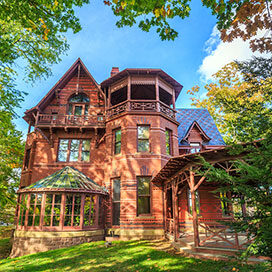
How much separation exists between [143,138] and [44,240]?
901 cm

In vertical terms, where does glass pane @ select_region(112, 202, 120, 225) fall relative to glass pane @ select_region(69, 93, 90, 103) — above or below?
below

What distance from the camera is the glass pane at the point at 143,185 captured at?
1381cm

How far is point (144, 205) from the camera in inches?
535

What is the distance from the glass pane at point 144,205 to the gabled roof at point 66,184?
2638 mm

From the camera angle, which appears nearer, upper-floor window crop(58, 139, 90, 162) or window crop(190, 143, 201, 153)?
upper-floor window crop(58, 139, 90, 162)

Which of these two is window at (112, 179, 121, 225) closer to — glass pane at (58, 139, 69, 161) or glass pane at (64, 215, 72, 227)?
glass pane at (64, 215, 72, 227)

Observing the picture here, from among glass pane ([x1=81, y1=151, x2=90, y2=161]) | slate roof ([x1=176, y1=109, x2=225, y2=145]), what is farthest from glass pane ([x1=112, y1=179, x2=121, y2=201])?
slate roof ([x1=176, y1=109, x2=225, y2=145])

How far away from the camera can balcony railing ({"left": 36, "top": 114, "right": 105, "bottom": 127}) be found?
16828mm

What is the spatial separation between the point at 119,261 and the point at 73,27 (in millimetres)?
9114

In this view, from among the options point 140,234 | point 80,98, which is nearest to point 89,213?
point 140,234

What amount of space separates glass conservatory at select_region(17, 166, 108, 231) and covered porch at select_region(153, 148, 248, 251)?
15.5 feet

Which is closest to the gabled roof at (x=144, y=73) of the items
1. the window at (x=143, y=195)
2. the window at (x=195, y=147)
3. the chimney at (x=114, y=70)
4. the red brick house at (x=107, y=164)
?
the red brick house at (x=107, y=164)

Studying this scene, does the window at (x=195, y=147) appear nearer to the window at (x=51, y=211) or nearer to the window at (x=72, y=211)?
the window at (x=72, y=211)

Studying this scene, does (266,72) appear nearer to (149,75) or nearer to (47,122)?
(149,75)
